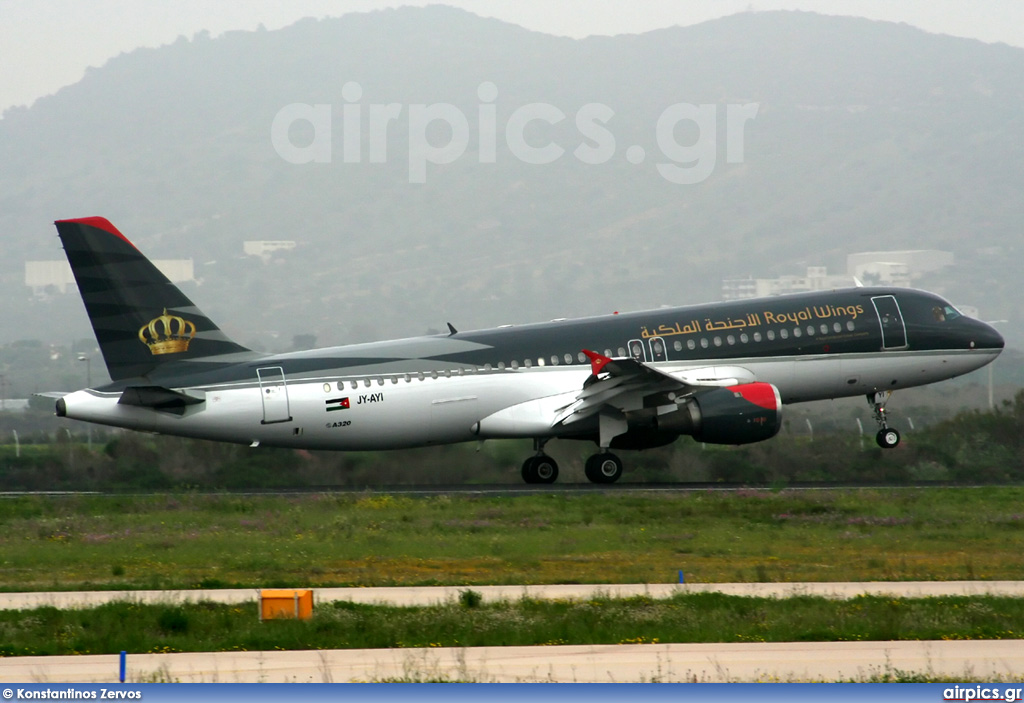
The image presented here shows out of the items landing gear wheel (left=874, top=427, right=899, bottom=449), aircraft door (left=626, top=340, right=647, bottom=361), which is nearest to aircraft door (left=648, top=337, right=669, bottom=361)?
aircraft door (left=626, top=340, right=647, bottom=361)

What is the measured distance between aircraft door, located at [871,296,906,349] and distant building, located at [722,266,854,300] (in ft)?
421

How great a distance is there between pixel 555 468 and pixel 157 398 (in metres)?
11.0

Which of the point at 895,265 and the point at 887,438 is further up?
the point at 895,265

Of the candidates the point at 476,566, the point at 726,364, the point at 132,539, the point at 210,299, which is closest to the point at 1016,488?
the point at 726,364

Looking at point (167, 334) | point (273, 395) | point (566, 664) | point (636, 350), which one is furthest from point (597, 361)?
point (566, 664)

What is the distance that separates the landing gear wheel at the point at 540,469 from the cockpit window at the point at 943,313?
1213 centimetres

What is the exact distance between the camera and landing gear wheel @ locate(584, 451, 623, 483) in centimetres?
3503

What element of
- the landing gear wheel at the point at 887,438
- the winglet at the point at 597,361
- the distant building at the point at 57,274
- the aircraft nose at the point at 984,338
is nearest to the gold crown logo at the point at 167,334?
the winglet at the point at 597,361

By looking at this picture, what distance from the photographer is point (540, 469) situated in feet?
118

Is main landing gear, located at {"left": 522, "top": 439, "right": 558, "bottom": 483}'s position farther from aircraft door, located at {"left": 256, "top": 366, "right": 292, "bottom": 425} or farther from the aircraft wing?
aircraft door, located at {"left": 256, "top": 366, "right": 292, "bottom": 425}

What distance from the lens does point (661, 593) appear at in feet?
59.5

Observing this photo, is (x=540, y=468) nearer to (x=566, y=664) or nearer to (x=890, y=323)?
(x=890, y=323)

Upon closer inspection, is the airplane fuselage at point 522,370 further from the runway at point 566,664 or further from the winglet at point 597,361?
the runway at point 566,664

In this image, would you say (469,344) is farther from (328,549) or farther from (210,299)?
(210,299)
